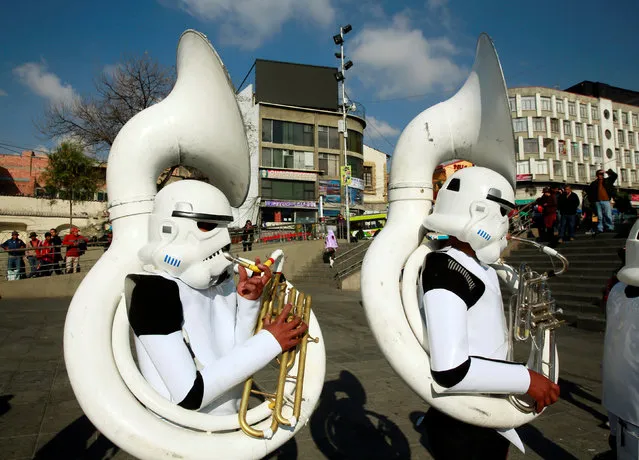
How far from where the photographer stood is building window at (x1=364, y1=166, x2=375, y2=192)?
41062 millimetres

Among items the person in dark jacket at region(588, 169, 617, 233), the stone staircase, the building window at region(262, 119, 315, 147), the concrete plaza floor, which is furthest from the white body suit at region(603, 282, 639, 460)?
the building window at region(262, 119, 315, 147)

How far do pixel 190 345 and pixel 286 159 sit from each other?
30.9m

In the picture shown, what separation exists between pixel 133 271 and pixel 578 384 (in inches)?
197

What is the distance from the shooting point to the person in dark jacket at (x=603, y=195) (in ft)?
33.3

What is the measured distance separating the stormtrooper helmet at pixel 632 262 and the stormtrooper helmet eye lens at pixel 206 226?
201 centimetres

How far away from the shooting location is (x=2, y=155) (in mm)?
35719

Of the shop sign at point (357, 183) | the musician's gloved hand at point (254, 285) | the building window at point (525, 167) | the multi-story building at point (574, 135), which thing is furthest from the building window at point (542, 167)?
the musician's gloved hand at point (254, 285)

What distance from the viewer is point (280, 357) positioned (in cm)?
173

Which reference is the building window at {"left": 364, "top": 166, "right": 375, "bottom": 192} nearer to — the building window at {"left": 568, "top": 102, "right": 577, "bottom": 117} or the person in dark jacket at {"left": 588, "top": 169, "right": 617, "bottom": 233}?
the building window at {"left": 568, "top": 102, "right": 577, "bottom": 117}

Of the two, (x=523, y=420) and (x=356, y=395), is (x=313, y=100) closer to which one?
(x=356, y=395)

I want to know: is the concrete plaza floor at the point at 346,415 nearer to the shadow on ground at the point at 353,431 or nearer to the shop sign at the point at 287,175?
the shadow on ground at the point at 353,431

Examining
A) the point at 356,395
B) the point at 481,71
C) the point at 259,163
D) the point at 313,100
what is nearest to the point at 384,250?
the point at 481,71

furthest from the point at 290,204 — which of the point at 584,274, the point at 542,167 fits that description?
the point at 542,167

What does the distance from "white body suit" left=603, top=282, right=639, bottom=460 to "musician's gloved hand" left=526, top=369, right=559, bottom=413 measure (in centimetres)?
69
